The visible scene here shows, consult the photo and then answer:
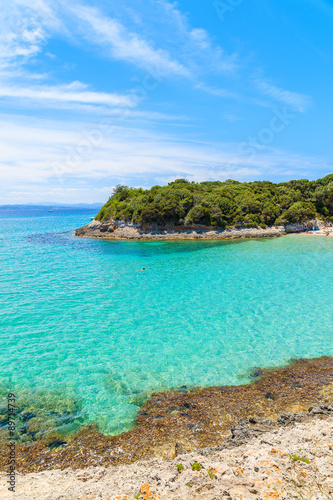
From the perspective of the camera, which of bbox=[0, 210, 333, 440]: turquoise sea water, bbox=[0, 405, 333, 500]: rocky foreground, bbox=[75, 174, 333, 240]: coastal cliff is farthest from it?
bbox=[75, 174, 333, 240]: coastal cliff

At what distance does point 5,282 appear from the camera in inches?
968

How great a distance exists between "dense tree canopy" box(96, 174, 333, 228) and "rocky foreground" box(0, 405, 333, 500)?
5127 centimetres

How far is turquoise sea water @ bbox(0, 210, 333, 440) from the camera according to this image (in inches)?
415

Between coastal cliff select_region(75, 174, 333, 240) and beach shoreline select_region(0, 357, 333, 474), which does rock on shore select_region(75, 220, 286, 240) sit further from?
beach shoreline select_region(0, 357, 333, 474)

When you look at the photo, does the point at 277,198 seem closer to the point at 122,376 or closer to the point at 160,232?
the point at 160,232

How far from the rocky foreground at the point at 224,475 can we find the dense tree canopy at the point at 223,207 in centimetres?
5127

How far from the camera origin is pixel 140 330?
15203 mm

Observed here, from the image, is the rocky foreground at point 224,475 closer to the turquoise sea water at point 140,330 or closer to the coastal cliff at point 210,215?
the turquoise sea water at point 140,330

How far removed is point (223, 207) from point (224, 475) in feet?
186

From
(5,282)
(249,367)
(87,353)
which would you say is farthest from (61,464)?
(5,282)

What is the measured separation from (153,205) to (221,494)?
177ft

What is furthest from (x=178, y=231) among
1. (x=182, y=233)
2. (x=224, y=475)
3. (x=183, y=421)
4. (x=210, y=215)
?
(x=224, y=475)

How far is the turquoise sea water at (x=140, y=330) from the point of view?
1053 centimetres

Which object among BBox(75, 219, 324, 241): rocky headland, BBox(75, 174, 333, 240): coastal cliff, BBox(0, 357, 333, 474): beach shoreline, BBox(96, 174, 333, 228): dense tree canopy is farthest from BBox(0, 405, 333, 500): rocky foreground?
BBox(96, 174, 333, 228): dense tree canopy
